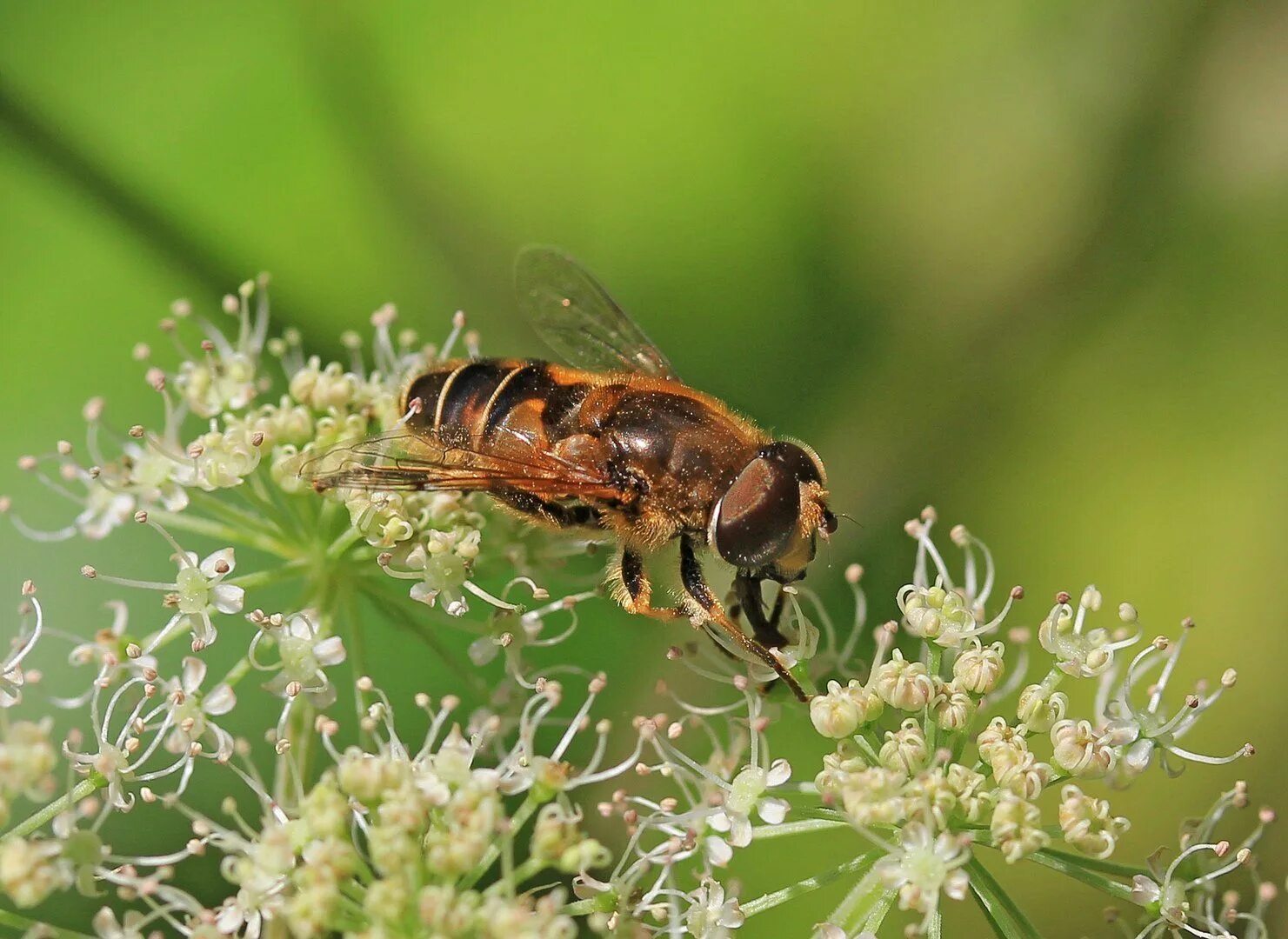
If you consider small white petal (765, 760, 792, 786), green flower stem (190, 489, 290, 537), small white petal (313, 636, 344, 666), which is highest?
green flower stem (190, 489, 290, 537)

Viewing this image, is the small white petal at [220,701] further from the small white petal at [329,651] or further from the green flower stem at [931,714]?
the green flower stem at [931,714]

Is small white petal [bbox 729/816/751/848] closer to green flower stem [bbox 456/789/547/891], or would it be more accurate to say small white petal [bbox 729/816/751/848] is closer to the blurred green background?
green flower stem [bbox 456/789/547/891]

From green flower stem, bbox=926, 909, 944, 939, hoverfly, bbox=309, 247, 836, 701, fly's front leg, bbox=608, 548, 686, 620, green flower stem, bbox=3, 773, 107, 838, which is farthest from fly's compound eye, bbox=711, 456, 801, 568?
green flower stem, bbox=3, 773, 107, 838

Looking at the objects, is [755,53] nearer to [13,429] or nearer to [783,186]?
[783,186]

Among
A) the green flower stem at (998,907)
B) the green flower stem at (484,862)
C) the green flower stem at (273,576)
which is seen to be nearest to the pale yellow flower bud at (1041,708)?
the green flower stem at (998,907)

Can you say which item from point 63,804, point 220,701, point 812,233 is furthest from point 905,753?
point 812,233

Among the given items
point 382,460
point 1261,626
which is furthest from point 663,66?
point 1261,626
